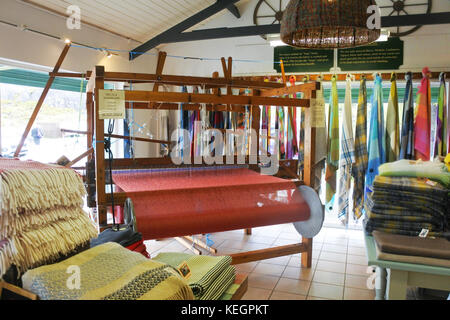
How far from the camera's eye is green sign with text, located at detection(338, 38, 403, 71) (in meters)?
4.38

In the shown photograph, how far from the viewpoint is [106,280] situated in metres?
0.70

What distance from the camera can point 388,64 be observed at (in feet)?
14.5

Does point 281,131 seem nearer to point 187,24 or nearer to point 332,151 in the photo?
point 332,151

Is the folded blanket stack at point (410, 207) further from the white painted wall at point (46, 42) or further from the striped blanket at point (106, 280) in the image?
the white painted wall at point (46, 42)

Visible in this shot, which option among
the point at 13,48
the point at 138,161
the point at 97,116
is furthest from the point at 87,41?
the point at 97,116

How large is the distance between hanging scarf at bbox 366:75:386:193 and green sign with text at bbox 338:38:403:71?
606 millimetres

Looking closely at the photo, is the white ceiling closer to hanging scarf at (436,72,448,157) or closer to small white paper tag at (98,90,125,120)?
small white paper tag at (98,90,125,120)

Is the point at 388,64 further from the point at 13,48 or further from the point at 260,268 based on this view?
the point at 13,48

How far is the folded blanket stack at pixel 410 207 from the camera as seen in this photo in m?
1.40

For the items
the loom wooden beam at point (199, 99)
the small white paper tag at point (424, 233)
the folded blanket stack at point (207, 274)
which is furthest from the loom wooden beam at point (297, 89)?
the folded blanket stack at point (207, 274)

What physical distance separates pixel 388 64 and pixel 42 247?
4.51 m

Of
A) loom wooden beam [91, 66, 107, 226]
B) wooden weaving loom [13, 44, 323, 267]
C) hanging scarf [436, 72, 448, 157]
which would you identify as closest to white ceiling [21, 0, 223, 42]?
wooden weaving loom [13, 44, 323, 267]

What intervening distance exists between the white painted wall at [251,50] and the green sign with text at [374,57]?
0.10 meters

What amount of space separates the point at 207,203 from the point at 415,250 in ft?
4.23
